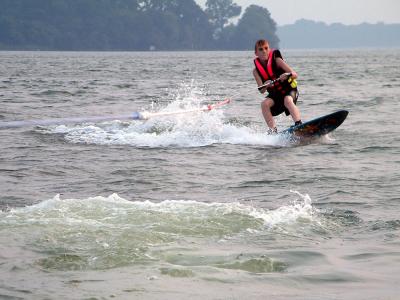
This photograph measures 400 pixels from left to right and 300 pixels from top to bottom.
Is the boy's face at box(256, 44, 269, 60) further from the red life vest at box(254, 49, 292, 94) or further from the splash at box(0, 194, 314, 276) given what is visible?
the splash at box(0, 194, 314, 276)

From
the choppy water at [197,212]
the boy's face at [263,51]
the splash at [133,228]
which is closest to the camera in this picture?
the choppy water at [197,212]

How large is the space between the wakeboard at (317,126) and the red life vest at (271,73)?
2.11 feet

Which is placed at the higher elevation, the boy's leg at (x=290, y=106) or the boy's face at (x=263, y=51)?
the boy's face at (x=263, y=51)

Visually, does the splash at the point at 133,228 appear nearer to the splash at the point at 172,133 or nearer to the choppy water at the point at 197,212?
the choppy water at the point at 197,212

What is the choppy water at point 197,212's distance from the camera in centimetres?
505

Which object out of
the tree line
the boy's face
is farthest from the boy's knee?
the tree line

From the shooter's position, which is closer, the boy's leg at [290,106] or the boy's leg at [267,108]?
the boy's leg at [290,106]

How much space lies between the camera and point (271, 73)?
39.5 ft

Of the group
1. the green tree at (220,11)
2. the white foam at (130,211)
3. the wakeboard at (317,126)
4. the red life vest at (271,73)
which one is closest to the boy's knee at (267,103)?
the red life vest at (271,73)

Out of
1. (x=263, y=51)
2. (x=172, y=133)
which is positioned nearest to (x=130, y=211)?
(x=263, y=51)

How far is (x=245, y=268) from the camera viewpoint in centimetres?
534

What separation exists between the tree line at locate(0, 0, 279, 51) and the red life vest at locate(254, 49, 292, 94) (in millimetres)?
135705

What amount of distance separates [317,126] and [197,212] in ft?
18.1

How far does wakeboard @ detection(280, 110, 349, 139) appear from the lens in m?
11.9
